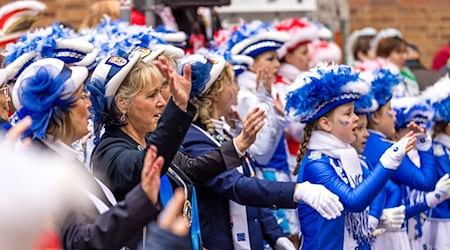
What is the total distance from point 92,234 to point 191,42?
5548 mm

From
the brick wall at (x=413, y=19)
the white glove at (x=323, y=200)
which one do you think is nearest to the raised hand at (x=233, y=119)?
the white glove at (x=323, y=200)

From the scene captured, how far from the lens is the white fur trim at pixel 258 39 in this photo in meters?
7.73

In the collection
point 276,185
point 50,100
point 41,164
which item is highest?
point 41,164

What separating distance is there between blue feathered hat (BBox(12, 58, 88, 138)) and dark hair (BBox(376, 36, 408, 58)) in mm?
6980

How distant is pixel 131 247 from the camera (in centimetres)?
412

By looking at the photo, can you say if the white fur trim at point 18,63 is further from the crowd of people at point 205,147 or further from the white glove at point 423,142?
the white glove at point 423,142

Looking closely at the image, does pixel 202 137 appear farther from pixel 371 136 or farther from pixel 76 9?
pixel 76 9

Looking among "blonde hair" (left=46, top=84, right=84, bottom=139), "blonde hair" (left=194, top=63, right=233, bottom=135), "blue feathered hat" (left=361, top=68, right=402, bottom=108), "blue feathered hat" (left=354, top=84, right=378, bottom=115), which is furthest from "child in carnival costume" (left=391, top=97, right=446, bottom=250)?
"blonde hair" (left=46, top=84, right=84, bottom=139)

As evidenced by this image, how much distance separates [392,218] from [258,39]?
2178 millimetres

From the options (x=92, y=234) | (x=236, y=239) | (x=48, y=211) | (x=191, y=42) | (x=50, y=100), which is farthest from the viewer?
(x=191, y=42)

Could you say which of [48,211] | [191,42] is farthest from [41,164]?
[191,42]

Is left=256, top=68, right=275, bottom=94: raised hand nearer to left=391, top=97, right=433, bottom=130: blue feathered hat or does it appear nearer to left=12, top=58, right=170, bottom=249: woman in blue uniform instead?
left=391, top=97, right=433, bottom=130: blue feathered hat

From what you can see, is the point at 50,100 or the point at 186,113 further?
the point at 186,113

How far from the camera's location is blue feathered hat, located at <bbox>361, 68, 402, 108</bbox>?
682 cm
